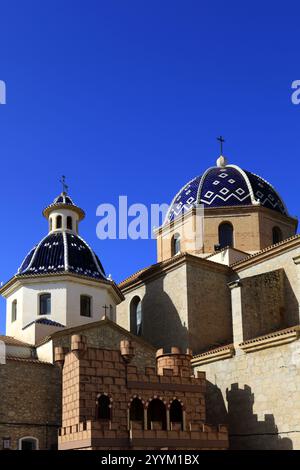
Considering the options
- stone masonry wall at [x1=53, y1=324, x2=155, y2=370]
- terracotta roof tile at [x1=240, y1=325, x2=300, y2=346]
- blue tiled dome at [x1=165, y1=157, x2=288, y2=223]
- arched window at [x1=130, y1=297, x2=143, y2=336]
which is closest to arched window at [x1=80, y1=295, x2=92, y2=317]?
stone masonry wall at [x1=53, y1=324, x2=155, y2=370]

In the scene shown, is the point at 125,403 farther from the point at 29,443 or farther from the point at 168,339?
the point at 168,339

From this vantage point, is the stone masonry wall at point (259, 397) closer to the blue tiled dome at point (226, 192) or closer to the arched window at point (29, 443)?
the arched window at point (29, 443)

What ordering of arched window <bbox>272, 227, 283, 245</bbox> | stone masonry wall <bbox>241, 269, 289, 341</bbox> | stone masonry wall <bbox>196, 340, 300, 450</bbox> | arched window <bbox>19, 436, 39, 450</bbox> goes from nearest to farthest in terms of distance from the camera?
stone masonry wall <bbox>196, 340, 300, 450</bbox> → arched window <bbox>19, 436, 39, 450</bbox> → stone masonry wall <bbox>241, 269, 289, 341</bbox> → arched window <bbox>272, 227, 283, 245</bbox>

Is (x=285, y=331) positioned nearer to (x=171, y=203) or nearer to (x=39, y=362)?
(x=39, y=362)

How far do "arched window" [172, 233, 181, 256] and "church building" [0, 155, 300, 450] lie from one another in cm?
4

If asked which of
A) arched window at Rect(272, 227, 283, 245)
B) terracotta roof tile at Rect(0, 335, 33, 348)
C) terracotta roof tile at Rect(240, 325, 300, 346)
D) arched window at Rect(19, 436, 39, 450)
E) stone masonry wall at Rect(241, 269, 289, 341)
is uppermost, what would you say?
arched window at Rect(272, 227, 283, 245)

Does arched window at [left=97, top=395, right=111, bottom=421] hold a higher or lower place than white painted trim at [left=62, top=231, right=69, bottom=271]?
lower

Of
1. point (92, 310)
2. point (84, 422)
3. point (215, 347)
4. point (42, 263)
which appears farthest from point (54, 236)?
point (84, 422)

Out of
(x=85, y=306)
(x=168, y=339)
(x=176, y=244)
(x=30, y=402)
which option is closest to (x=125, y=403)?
(x=30, y=402)

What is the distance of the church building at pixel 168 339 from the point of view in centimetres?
1825

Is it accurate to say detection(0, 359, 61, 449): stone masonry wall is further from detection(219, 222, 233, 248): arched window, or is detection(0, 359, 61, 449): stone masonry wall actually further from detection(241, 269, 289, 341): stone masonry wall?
detection(219, 222, 233, 248): arched window

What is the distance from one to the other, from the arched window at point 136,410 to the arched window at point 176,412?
0.94 metres

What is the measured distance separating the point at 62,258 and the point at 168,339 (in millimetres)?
4714

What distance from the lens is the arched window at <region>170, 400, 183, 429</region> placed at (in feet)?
62.4
